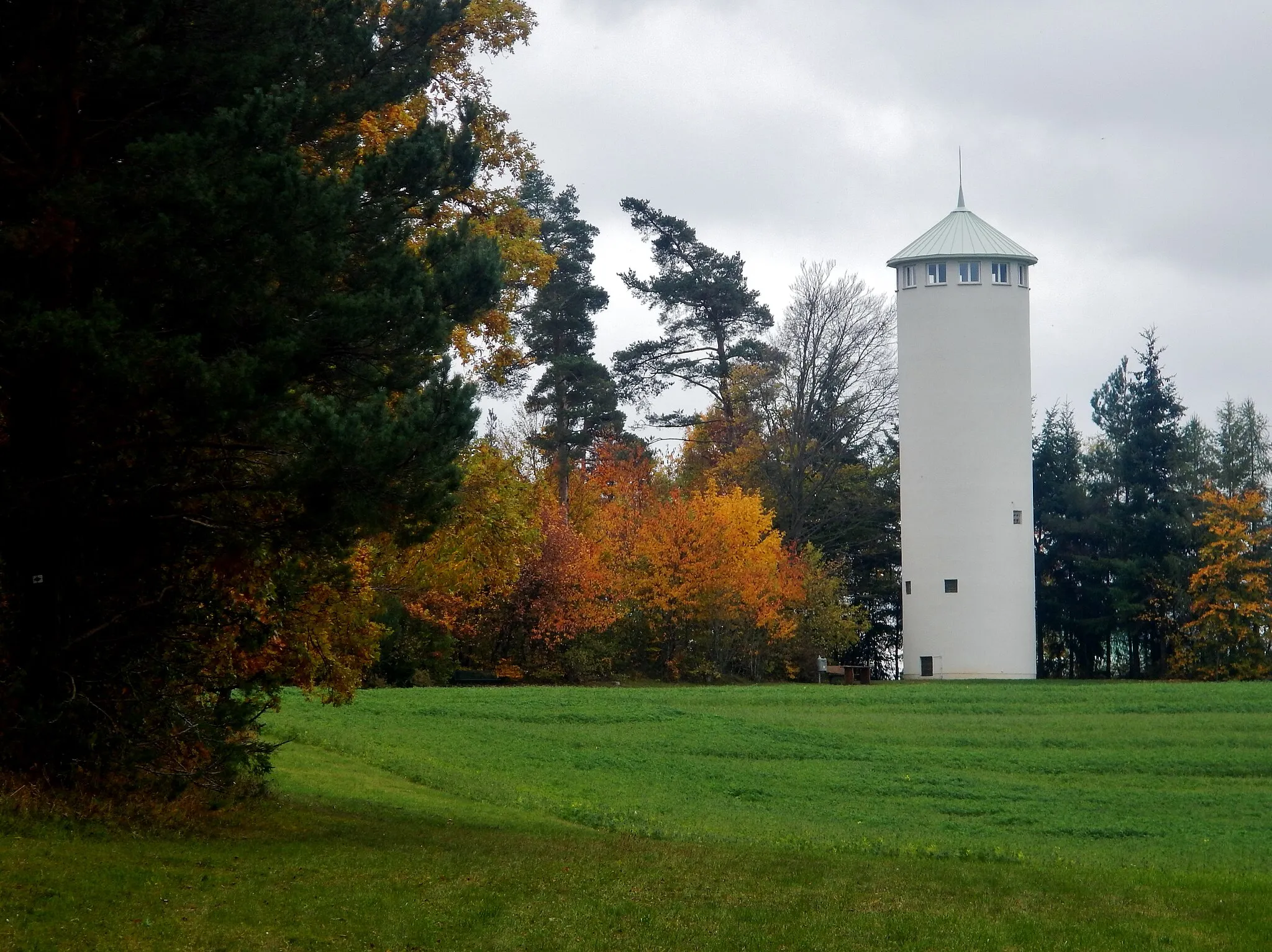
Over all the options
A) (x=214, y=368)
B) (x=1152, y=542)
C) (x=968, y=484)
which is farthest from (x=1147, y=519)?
(x=214, y=368)

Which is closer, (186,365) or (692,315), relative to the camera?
(186,365)

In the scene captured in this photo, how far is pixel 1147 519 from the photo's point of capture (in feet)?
176

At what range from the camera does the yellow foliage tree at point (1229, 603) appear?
49.8m

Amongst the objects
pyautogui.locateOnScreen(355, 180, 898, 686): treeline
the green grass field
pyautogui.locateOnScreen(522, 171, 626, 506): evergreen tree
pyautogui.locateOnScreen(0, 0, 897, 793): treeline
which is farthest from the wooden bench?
pyautogui.locateOnScreen(0, 0, 897, 793): treeline

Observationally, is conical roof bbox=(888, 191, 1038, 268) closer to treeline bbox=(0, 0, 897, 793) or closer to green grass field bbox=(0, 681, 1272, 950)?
green grass field bbox=(0, 681, 1272, 950)

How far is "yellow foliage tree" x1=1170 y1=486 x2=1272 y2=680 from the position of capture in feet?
163

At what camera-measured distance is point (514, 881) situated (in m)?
11.7

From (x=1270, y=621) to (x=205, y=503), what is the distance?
147 ft

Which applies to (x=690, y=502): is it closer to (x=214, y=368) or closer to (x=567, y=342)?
(x=567, y=342)

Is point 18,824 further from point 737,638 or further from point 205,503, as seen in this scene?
point 737,638

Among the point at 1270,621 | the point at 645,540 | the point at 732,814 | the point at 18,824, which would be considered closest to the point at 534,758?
the point at 732,814

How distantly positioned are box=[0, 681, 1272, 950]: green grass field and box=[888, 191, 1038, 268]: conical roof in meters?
21.9

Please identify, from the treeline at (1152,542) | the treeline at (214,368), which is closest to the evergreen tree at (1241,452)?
the treeline at (1152,542)

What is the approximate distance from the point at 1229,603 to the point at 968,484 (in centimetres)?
1007
